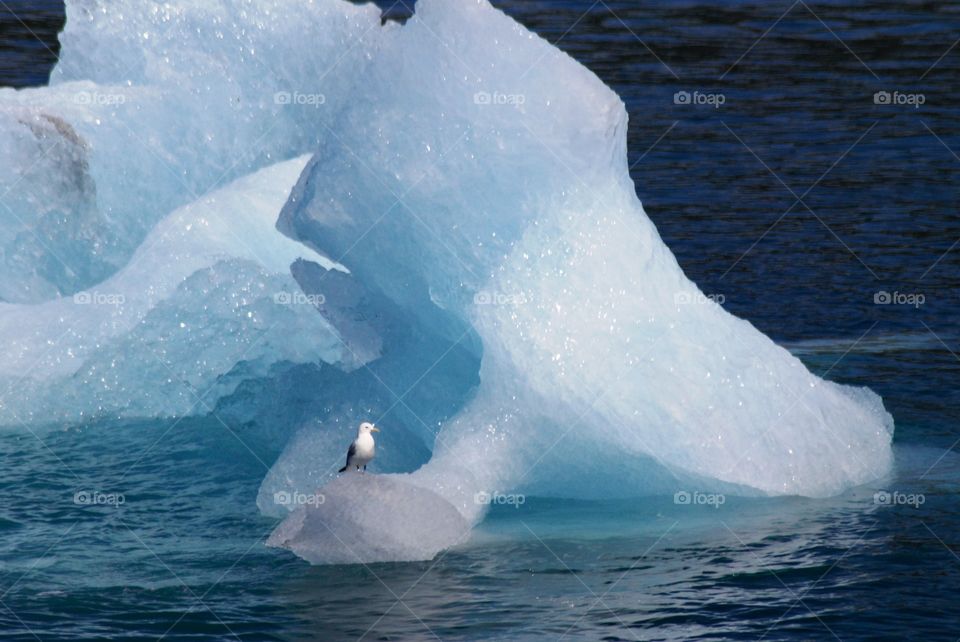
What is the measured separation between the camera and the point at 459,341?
9.28 m

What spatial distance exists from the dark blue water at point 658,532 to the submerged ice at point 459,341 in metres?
0.26

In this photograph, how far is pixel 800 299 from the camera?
45.9ft

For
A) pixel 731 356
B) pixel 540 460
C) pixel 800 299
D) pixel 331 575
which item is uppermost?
pixel 800 299

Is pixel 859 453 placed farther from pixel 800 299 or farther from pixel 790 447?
pixel 800 299

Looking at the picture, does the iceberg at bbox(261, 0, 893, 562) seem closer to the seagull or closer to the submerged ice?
the submerged ice

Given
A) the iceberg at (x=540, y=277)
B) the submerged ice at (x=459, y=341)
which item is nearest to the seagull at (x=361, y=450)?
the submerged ice at (x=459, y=341)

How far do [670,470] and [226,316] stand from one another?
3233mm

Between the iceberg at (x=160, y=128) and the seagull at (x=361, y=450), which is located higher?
the iceberg at (x=160, y=128)

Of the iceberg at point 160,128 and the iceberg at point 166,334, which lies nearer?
the iceberg at point 166,334

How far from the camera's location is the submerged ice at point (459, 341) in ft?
29.1

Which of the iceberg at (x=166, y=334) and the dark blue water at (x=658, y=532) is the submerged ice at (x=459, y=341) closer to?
the iceberg at (x=166, y=334)

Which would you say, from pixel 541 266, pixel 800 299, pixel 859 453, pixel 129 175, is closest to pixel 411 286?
pixel 541 266

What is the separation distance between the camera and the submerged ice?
8.88 metres

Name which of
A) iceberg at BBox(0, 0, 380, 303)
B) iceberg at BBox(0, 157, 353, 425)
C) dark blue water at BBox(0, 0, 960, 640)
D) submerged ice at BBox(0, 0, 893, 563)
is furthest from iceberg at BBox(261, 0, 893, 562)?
iceberg at BBox(0, 0, 380, 303)
